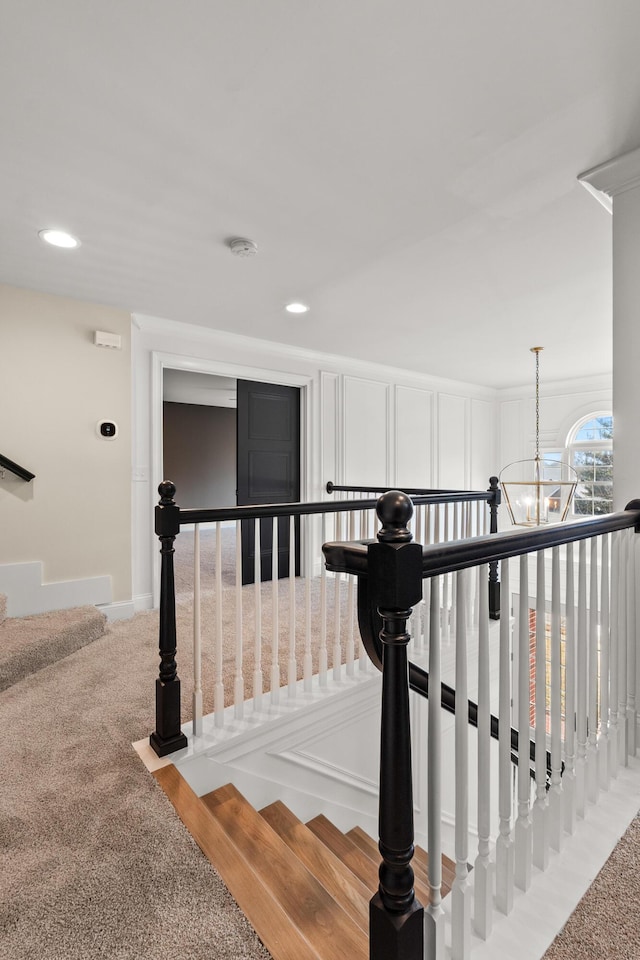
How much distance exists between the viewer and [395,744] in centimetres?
83

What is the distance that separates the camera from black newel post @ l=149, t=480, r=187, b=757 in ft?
5.93

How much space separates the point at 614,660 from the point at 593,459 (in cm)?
557

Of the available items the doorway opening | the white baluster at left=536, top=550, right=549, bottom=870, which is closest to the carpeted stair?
the doorway opening

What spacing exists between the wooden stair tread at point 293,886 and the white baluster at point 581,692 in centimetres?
72

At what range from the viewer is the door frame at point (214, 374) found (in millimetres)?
3869

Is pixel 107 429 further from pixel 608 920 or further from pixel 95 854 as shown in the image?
pixel 608 920

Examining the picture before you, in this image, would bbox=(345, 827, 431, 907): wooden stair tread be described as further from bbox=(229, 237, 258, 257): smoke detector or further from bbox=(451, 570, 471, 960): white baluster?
bbox=(229, 237, 258, 257): smoke detector

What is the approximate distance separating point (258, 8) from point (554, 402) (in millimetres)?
6382

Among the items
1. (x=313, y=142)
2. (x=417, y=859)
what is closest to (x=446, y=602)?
(x=417, y=859)

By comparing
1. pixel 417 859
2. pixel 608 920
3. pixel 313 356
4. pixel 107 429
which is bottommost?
pixel 417 859

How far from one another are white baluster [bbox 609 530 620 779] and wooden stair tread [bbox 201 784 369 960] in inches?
38.0

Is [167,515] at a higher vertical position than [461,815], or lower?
higher

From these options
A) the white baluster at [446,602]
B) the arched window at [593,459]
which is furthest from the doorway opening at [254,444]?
the arched window at [593,459]

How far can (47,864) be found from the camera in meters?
1.34
